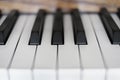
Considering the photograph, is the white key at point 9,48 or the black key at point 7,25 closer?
the white key at point 9,48

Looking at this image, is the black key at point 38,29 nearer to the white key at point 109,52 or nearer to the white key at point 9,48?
the white key at point 9,48

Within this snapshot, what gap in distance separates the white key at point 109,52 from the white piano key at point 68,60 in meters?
0.09

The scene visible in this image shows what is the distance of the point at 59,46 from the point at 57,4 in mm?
318

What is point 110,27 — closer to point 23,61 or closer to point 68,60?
point 68,60

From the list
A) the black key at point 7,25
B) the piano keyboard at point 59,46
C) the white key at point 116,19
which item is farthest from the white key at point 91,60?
the black key at point 7,25

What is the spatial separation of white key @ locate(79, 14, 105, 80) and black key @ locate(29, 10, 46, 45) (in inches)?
6.3

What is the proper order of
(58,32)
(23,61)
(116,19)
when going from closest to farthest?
1. (23,61)
2. (58,32)
3. (116,19)

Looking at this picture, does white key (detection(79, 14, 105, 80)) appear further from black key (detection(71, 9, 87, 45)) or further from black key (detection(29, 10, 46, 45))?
black key (detection(29, 10, 46, 45))

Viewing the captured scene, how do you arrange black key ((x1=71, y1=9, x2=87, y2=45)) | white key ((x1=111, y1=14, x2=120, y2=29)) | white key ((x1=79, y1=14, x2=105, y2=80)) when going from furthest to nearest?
white key ((x1=111, y1=14, x2=120, y2=29)) < black key ((x1=71, y1=9, x2=87, y2=45)) < white key ((x1=79, y1=14, x2=105, y2=80))

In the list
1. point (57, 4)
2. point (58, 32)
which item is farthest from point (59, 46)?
point (57, 4)

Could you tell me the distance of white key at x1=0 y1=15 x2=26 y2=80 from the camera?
0.73m

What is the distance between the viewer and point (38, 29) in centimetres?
93

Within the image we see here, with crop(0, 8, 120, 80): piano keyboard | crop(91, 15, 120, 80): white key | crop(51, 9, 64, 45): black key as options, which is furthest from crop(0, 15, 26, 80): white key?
crop(91, 15, 120, 80): white key

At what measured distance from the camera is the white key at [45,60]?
72cm
